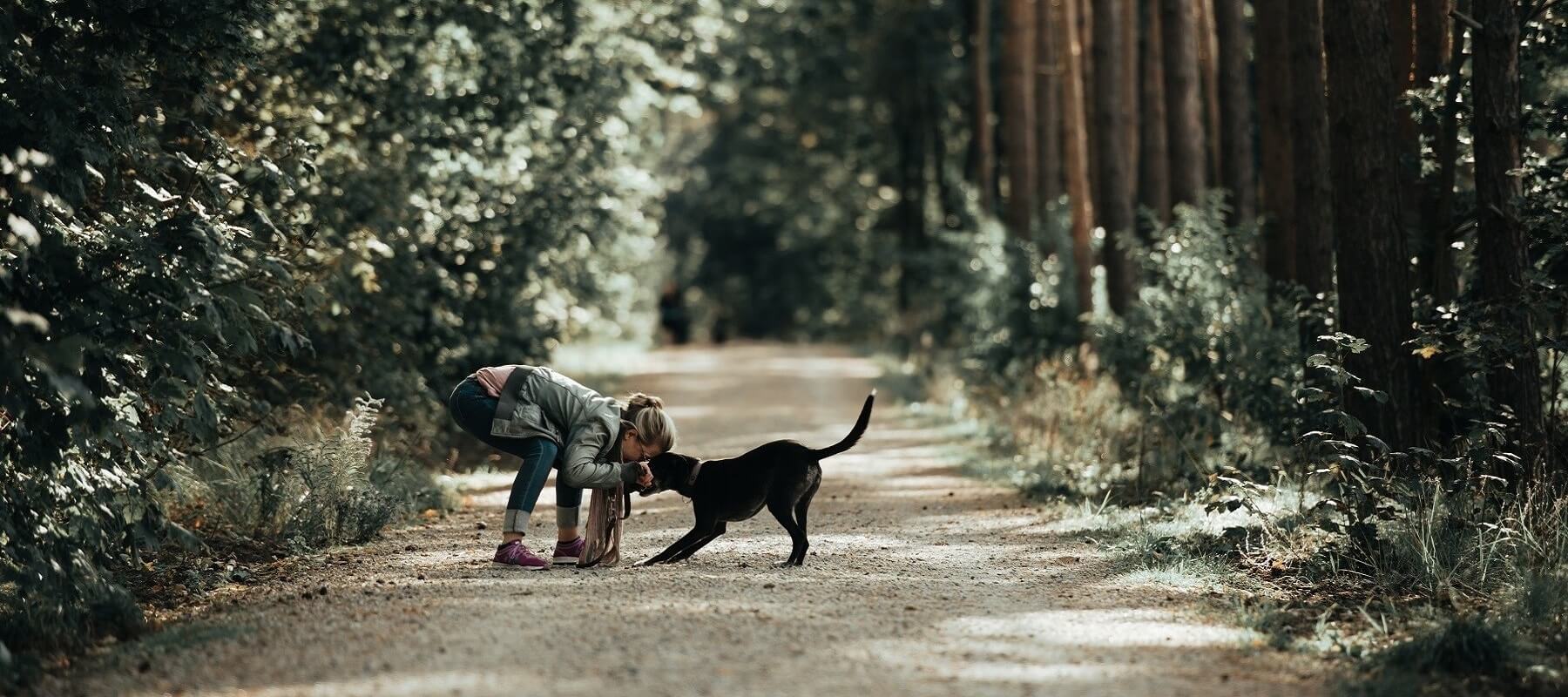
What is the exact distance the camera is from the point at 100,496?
8.30 meters

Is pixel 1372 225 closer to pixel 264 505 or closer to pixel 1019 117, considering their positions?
pixel 264 505

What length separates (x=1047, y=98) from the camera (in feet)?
100

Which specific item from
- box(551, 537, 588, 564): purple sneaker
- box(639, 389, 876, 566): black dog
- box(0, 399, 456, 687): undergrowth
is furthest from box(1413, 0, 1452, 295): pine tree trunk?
box(0, 399, 456, 687): undergrowth

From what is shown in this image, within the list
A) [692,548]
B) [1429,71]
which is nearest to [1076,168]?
[1429,71]

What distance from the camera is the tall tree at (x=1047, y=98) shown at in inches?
1144

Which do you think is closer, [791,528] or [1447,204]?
[791,528]

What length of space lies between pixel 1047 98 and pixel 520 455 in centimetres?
2265

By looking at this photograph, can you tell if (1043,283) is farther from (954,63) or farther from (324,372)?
(954,63)

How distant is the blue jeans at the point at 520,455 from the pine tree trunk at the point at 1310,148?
6712 mm

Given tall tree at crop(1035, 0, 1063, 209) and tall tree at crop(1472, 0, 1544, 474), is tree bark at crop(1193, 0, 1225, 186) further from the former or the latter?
tall tree at crop(1472, 0, 1544, 474)

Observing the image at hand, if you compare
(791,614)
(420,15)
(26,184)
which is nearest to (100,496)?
(26,184)

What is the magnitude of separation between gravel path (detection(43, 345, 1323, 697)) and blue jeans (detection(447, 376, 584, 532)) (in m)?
0.42

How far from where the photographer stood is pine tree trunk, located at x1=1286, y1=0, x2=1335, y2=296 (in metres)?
13.3

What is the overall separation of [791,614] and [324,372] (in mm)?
7861
